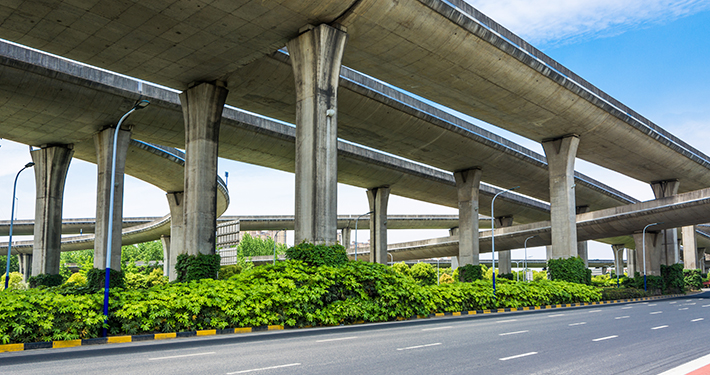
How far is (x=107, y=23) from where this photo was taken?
77.6 ft

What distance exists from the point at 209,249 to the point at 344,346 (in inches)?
684

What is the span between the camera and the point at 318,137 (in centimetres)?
2361

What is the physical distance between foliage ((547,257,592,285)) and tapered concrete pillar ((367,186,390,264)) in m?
20.0

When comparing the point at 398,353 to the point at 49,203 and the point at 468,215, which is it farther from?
the point at 468,215

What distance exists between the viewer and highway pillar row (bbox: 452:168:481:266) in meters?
48.5

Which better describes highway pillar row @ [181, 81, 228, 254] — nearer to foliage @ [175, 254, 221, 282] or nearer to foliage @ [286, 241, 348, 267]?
foliage @ [175, 254, 221, 282]

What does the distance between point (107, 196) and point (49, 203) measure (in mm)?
7357

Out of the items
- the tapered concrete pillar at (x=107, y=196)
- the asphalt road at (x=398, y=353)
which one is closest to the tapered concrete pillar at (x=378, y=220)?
the tapered concrete pillar at (x=107, y=196)

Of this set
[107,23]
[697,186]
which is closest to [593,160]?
[697,186]

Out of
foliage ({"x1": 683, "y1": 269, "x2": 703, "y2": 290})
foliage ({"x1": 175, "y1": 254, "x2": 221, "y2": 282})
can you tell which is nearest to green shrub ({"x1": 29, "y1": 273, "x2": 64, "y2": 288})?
foliage ({"x1": 175, "y1": 254, "x2": 221, "y2": 282})

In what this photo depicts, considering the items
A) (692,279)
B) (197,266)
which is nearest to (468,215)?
(197,266)

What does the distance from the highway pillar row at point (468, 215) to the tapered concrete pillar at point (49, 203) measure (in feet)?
105

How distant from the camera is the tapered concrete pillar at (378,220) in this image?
187 feet

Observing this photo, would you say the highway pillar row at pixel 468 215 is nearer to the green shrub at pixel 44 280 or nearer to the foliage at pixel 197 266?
the foliage at pixel 197 266
